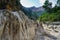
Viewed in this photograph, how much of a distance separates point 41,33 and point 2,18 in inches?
101

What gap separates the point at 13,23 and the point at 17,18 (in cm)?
14

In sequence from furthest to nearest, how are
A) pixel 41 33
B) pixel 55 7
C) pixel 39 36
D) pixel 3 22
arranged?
pixel 55 7, pixel 41 33, pixel 39 36, pixel 3 22

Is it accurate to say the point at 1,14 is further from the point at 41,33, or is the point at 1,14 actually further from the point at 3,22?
the point at 41,33

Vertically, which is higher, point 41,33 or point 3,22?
point 3,22

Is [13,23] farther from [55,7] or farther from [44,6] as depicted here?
[44,6]

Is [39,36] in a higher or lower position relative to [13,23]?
lower

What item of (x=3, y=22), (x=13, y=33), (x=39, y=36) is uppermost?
(x=3, y=22)

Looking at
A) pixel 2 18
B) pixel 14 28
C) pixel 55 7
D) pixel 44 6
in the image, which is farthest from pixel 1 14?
pixel 44 6

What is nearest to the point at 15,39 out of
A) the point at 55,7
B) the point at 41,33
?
the point at 41,33

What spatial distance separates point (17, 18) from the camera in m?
3.33

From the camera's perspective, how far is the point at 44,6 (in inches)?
1137

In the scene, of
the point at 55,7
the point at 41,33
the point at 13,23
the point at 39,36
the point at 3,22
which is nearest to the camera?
the point at 3,22

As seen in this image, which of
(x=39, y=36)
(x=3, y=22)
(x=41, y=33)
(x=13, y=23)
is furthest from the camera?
(x=41, y=33)

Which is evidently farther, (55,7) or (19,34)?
(55,7)
